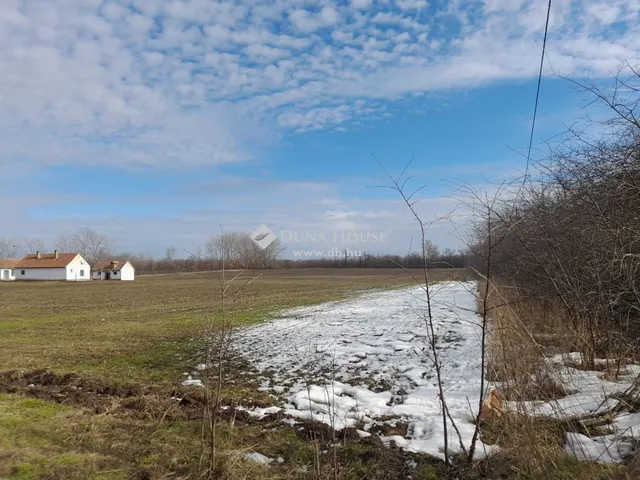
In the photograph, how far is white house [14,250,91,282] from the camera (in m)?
78.3

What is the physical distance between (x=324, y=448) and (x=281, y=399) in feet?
6.48

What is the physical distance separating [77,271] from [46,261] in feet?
18.2

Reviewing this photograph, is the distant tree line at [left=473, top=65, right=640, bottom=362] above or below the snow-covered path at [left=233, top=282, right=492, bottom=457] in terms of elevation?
above

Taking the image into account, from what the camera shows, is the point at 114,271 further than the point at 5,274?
Yes

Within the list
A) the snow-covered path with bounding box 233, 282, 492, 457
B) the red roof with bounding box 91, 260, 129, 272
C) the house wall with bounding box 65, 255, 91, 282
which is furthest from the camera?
the red roof with bounding box 91, 260, 129, 272

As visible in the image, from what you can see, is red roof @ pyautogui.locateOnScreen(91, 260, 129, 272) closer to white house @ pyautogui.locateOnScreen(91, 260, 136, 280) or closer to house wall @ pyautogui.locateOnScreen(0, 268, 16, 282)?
white house @ pyautogui.locateOnScreen(91, 260, 136, 280)

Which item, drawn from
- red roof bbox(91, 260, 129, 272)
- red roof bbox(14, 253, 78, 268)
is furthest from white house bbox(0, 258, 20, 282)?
red roof bbox(91, 260, 129, 272)

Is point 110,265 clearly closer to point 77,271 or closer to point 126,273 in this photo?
point 126,273

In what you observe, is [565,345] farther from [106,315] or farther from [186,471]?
[106,315]

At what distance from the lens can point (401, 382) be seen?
6.99 m

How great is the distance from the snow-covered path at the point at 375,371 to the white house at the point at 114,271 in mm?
80410

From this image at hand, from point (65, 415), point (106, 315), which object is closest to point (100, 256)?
point (106, 315)

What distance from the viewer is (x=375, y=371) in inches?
307

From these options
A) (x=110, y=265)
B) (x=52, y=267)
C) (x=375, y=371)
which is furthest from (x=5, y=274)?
(x=375, y=371)
